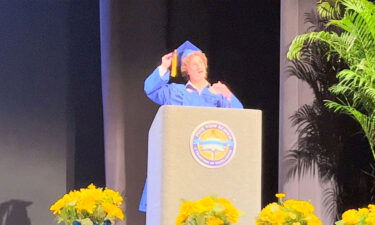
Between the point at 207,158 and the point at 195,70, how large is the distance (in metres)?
1.39

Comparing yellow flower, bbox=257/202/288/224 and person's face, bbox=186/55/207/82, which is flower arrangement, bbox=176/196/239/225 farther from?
person's face, bbox=186/55/207/82

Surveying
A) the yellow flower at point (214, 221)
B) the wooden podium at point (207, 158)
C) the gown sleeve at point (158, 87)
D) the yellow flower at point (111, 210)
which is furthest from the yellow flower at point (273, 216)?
the gown sleeve at point (158, 87)

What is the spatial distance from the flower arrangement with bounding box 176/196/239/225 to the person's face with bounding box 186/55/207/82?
194cm

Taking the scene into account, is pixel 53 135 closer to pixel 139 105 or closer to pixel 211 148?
pixel 139 105

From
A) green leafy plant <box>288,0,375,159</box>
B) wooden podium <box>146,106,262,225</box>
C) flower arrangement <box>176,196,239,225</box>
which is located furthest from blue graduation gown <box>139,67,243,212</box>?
flower arrangement <box>176,196,239,225</box>

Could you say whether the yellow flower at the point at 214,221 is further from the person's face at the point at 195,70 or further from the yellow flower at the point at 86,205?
the person's face at the point at 195,70

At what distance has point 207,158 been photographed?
2.14m

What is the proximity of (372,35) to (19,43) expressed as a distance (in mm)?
2883

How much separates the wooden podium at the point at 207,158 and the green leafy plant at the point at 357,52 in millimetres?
1569

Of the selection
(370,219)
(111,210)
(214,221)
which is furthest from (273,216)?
(111,210)

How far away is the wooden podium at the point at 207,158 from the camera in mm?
2107

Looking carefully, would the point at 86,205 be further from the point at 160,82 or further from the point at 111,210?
the point at 160,82

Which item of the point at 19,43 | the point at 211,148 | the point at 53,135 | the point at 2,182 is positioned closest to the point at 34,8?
the point at 19,43

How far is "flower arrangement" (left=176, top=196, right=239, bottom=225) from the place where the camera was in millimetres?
1532
